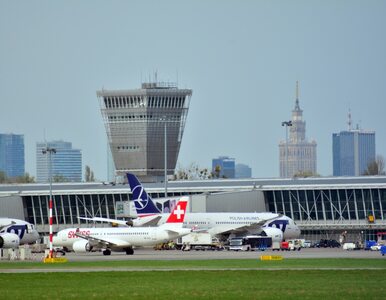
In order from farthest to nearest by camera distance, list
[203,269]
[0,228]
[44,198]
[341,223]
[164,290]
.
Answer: [44,198], [341,223], [0,228], [203,269], [164,290]

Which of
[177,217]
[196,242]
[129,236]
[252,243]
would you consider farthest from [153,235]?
[252,243]

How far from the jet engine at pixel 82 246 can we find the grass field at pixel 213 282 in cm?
3064

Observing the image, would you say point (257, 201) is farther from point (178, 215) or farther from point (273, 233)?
point (178, 215)

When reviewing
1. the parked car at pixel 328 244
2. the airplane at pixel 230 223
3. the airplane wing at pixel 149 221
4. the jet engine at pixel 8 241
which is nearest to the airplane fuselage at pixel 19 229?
the jet engine at pixel 8 241

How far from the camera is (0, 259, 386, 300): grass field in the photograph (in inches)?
2408

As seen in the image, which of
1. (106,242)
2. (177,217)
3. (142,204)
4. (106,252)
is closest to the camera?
(106,242)

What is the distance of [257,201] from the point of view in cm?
18675

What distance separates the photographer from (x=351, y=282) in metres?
68.2

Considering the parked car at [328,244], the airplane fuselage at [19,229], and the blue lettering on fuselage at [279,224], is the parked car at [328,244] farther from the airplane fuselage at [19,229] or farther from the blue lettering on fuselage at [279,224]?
A: the airplane fuselage at [19,229]

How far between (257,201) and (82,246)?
66.4 meters

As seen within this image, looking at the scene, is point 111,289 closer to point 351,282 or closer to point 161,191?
point 351,282

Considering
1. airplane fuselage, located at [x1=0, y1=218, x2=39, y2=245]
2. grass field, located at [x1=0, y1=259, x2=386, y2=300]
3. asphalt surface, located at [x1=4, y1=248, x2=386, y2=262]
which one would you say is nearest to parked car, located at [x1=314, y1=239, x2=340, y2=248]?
asphalt surface, located at [x1=4, y1=248, x2=386, y2=262]

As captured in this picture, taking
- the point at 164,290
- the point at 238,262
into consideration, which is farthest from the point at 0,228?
the point at 164,290

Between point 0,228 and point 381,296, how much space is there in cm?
8772
